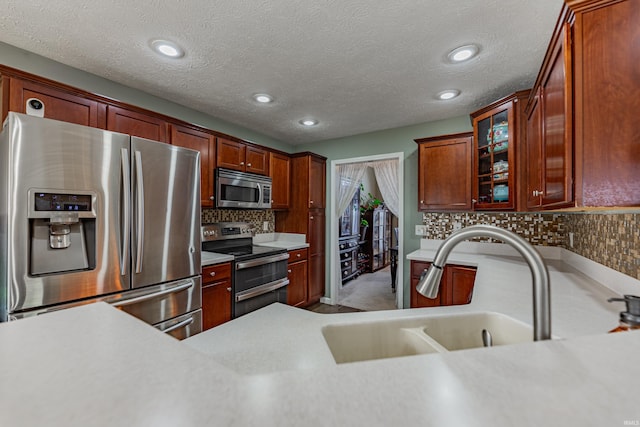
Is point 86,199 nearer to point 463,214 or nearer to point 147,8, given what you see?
point 147,8

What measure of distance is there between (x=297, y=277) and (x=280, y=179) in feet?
4.38

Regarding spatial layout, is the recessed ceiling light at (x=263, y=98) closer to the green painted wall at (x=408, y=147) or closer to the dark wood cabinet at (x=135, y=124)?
the dark wood cabinet at (x=135, y=124)

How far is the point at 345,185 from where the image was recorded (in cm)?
424

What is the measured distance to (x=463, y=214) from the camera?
10.0ft

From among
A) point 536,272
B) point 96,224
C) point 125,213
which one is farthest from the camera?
point 125,213


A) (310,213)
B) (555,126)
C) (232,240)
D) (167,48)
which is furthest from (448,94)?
(232,240)

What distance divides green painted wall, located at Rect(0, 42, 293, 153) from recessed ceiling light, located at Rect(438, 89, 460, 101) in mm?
2402

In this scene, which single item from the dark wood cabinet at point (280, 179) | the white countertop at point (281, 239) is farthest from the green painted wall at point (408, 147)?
the white countertop at point (281, 239)

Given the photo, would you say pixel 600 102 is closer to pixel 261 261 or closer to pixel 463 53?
pixel 463 53

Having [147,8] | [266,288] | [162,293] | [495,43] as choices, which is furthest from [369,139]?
[162,293]

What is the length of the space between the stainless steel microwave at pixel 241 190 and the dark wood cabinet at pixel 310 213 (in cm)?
52

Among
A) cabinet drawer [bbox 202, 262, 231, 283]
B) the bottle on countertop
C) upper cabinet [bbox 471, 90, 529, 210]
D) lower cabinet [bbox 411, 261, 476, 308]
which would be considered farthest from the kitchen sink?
cabinet drawer [bbox 202, 262, 231, 283]

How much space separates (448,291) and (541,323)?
2.08 metres

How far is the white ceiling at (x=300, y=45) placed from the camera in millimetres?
1519
